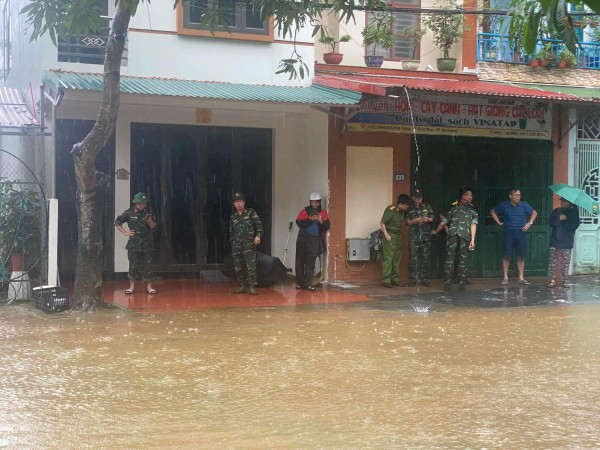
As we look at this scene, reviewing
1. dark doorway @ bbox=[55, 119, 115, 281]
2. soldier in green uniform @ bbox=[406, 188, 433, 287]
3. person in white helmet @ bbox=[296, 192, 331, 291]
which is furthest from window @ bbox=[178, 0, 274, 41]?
soldier in green uniform @ bbox=[406, 188, 433, 287]

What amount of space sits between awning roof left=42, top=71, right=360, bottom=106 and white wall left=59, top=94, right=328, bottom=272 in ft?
1.18

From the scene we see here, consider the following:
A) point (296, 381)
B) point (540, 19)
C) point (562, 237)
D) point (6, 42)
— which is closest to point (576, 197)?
point (562, 237)

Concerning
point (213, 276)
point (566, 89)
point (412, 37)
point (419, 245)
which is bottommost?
point (213, 276)

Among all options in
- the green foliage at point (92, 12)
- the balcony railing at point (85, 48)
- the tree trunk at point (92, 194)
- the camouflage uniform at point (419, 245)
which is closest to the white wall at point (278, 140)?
the balcony railing at point (85, 48)

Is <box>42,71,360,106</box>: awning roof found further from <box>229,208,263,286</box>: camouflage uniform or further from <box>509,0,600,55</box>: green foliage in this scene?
<box>509,0,600,55</box>: green foliage

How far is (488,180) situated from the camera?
16.1 m

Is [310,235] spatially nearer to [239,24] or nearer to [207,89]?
[207,89]

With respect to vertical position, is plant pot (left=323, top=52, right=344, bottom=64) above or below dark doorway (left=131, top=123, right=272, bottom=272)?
above

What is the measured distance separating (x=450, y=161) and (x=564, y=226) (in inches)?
103

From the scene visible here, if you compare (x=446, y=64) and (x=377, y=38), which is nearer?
(x=377, y=38)

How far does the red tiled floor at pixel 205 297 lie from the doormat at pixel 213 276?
33 cm

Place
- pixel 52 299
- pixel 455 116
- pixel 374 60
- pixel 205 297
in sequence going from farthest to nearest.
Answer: pixel 374 60 → pixel 455 116 → pixel 205 297 → pixel 52 299

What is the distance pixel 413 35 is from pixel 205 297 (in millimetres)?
7030

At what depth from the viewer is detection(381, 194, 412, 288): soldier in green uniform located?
47.3 feet
